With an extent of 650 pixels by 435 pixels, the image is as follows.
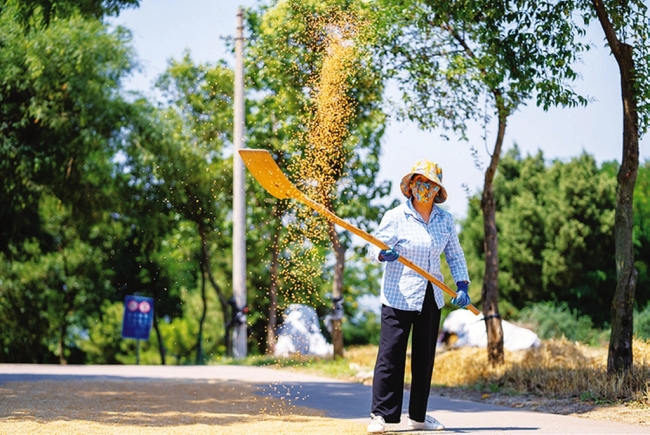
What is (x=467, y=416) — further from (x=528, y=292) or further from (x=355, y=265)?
(x=355, y=265)

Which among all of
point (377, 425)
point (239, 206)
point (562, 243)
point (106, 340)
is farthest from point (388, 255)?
point (106, 340)

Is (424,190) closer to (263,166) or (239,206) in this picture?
(263,166)

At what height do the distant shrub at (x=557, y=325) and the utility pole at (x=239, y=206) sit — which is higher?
the utility pole at (x=239, y=206)

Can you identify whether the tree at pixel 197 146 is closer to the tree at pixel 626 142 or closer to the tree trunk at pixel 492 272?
the tree trunk at pixel 492 272

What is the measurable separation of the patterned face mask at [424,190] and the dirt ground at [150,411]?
1.73m

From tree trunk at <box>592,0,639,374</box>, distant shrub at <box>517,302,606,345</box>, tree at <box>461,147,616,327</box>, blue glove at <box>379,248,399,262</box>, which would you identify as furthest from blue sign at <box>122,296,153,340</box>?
blue glove at <box>379,248,399,262</box>

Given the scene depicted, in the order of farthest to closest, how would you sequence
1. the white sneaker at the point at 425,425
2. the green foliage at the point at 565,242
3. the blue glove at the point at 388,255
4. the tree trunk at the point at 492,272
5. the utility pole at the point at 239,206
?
the green foliage at the point at 565,242 < the utility pole at the point at 239,206 < the tree trunk at the point at 492,272 < the white sneaker at the point at 425,425 < the blue glove at the point at 388,255

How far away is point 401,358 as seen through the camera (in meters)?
6.54

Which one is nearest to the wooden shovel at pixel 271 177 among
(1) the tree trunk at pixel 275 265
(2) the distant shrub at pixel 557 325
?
(1) the tree trunk at pixel 275 265

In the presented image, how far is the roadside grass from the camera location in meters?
8.37

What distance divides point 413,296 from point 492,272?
5.40m

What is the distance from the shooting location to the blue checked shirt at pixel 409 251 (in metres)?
6.54

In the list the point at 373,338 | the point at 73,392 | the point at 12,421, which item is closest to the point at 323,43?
the point at 73,392

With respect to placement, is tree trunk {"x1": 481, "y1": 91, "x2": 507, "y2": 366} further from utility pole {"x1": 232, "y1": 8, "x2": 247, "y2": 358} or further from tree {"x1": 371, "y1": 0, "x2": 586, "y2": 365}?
utility pole {"x1": 232, "y1": 8, "x2": 247, "y2": 358}
